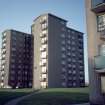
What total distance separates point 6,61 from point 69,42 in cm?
3638

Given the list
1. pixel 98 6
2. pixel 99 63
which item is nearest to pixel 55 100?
pixel 99 63

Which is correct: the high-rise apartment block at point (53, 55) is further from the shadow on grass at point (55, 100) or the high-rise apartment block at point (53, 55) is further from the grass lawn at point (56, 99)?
the shadow on grass at point (55, 100)

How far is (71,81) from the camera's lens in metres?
112

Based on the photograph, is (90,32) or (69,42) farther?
(69,42)

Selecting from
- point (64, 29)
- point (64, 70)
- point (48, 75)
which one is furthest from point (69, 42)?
point (48, 75)

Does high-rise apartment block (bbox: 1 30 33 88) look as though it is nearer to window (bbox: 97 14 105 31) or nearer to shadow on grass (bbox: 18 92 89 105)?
shadow on grass (bbox: 18 92 89 105)

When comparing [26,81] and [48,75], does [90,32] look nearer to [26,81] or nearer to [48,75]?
[48,75]

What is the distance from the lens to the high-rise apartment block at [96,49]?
21355 millimetres

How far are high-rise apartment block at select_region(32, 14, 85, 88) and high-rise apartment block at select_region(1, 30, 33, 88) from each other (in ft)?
51.6

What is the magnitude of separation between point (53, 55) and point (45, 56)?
3705 mm

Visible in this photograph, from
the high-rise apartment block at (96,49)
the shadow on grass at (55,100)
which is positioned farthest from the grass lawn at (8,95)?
the high-rise apartment block at (96,49)

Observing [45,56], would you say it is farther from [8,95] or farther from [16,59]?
[8,95]

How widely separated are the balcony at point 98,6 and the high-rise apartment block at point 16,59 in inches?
3930

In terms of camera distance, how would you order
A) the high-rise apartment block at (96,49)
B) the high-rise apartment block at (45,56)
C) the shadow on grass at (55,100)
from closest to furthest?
the high-rise apartment block at (96,49), the shadow on grass at (55,100), the high-rise apartment block at (45,56)
